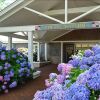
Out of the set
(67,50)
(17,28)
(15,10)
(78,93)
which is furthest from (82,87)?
(67,50)

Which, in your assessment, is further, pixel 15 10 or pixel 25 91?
pixel 15 10

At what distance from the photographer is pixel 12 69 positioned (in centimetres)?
934

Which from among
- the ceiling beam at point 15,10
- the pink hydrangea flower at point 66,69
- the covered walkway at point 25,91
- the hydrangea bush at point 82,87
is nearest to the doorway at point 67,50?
the ceiling beam at point 15,10

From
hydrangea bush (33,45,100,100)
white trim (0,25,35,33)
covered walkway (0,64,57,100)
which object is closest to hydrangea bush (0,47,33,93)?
covered walkway (0,64,57,100)

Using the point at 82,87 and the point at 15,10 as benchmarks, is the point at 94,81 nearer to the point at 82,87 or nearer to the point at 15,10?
the point at 82,87

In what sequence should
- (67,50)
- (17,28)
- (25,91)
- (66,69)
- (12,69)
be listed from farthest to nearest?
1. (67,50)
2. (17,28)
3. (12,69)
4. (25,91)
5. (66,69)

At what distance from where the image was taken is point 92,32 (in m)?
21.8

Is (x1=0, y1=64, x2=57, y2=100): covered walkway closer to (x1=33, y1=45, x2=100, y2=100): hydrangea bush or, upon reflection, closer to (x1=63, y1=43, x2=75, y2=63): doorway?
(x1=33, y1=45, x2=100, y2=100): hydrangea bush

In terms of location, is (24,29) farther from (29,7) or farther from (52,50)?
(52,50)

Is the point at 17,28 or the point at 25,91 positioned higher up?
the point at 17,28

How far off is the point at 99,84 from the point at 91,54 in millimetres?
1213

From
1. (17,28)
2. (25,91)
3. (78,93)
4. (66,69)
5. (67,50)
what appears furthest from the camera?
(67,50)

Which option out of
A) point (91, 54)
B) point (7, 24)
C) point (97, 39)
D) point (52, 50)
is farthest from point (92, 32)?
point (91, 54)

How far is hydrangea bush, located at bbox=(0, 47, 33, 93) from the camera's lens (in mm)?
8844
